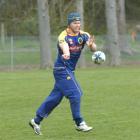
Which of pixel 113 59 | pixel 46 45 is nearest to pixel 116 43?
pixel 113 59

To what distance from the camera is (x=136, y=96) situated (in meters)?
16.9

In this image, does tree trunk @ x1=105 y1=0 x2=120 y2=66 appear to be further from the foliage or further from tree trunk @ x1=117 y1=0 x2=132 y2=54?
the foliage

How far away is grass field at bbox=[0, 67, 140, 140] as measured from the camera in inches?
418

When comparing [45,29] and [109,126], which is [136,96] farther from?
[45,29]

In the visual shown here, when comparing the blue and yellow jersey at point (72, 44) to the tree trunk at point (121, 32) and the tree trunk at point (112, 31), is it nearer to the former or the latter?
the tree trunk at point (112, 31)

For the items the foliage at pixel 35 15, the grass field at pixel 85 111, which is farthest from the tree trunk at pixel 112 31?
the grass field at pixel 85 111

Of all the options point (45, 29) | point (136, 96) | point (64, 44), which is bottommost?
point (45, 29)

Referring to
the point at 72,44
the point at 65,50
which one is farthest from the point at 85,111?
the point at 65,50

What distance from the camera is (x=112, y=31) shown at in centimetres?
3600

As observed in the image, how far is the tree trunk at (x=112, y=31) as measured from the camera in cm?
3575

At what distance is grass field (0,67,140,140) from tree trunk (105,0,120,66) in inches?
520

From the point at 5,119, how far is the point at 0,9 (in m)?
42.0

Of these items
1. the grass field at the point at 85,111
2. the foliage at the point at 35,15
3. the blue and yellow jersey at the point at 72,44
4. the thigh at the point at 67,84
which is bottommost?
the foliage at the point at 35,15

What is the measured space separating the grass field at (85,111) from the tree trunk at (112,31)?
13216 mm
